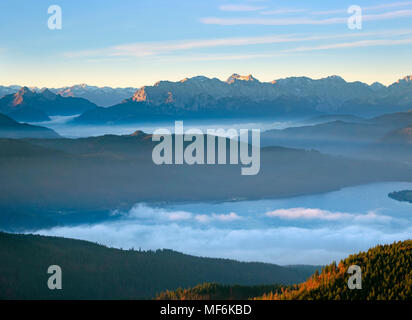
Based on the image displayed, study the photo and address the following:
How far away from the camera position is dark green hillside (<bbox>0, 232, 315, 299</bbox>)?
375 ft

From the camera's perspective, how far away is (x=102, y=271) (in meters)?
130

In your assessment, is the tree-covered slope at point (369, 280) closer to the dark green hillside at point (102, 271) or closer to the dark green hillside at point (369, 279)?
the dark green hillside at point (369, 279)

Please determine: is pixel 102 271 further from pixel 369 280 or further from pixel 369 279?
pixel 369 280

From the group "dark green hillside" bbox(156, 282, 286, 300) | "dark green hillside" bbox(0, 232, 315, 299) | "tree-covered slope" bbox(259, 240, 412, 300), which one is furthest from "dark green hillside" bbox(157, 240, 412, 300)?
"dark green hillside" bbox(0, 232, 315, 299)

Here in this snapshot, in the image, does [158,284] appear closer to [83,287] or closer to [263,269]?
[83,287]

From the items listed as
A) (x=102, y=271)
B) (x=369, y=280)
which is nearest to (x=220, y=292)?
(x=369, y=280)

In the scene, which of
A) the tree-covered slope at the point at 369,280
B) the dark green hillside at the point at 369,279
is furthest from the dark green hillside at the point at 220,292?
the tree-covered slope at the point at 369,280

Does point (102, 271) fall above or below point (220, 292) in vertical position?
below

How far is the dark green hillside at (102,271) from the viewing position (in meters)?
114
